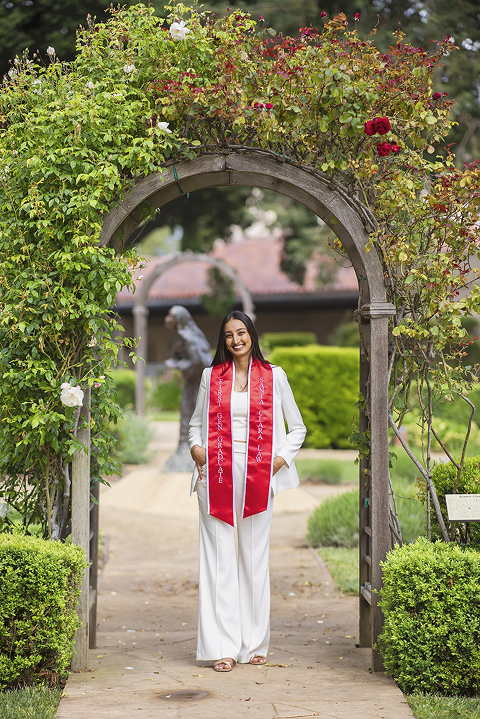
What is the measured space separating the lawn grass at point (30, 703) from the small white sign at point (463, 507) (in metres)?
2.07

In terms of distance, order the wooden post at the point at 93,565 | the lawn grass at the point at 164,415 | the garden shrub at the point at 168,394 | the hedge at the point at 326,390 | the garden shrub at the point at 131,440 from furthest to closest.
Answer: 1. the garden shrub at the point at 168,394
2. the lawn grass at the point at 164,415
3. the hedge at the point at 326,390
4. the garden shrub at the point at 131,440
5. the wooden post at the point at 93,565

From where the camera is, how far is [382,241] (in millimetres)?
3729

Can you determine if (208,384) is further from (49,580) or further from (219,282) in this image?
(219,282)

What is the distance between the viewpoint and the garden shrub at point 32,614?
3316 millimetres

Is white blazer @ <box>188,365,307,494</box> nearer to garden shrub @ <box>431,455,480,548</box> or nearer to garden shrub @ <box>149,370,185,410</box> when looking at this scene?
garden shrub @ <box>431,455,480,548</box>

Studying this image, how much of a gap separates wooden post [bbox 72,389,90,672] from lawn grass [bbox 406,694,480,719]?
1632 millimetres

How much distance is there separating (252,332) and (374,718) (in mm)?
1926

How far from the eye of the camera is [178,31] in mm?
3520

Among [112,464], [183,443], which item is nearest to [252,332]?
[112,464]

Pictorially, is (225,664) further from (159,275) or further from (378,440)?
(159,275)

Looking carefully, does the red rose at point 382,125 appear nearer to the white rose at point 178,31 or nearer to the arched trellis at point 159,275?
the white rose at point 178,31

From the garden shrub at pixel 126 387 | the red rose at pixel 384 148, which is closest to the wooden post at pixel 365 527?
the red rose at pixel 384 148

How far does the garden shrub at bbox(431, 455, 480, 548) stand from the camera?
3.90 m

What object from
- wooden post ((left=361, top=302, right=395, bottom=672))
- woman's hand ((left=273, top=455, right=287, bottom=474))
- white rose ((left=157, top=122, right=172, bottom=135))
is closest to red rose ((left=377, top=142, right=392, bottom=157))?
wooden post ((left=361, top=302, right=395, bottom=672))
